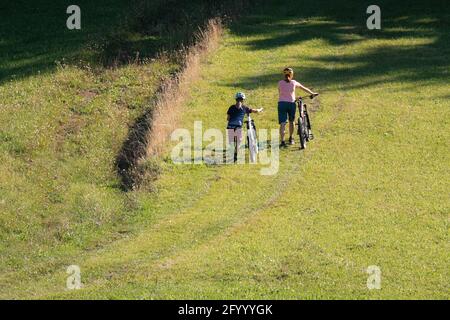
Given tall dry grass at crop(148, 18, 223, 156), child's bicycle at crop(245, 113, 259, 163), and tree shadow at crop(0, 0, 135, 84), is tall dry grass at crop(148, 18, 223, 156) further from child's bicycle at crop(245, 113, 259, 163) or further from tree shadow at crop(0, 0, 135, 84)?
tree shadow at crop(0, 0, 135, 84)

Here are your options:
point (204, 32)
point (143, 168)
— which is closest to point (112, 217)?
point (143, 168)

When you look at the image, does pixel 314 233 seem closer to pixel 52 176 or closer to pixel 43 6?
pixel 52 176

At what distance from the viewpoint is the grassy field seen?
976 inches

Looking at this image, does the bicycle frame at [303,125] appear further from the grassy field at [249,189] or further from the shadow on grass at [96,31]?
the shadow on grass at [96,31]

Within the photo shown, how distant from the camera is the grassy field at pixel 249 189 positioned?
2478 centimetres

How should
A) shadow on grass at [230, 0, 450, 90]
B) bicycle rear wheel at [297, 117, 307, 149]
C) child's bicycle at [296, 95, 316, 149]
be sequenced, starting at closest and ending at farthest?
child's bicycle at [296, 95, 316, 149], bicycle rear wheel at [297, 117, 307, 149], shadow on grass at [230, 0, 450, 90]

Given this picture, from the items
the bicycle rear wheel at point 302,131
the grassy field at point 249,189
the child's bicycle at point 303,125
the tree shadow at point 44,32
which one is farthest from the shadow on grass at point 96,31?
the bicycle rear wheel at point 302,131

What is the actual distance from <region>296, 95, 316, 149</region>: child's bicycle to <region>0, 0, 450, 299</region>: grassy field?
1.34 feet

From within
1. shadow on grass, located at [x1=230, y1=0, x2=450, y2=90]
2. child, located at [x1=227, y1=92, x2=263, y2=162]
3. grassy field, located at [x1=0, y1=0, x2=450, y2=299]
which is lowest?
grassy field, located at [x1=0, y1=0, x2=450, y2=299]

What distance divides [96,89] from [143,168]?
9844mm

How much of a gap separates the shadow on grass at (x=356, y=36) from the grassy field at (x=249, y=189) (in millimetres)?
154

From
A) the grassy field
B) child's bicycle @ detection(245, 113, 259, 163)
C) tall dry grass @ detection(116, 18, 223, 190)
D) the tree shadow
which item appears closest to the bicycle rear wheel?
the grassy field

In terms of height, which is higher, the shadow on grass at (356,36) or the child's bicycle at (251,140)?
the shadow on grass at (356,36)

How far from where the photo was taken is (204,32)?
149 feet
